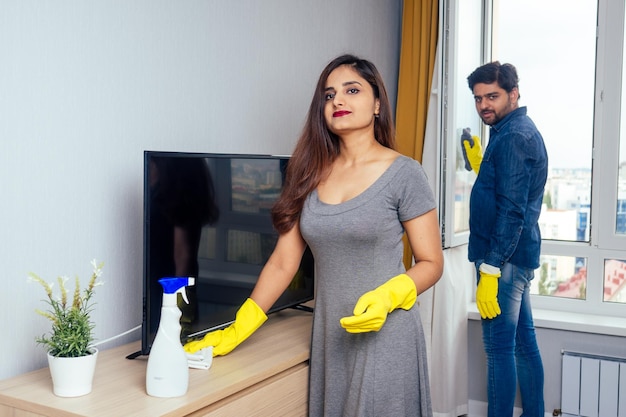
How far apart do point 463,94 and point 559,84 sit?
608mm

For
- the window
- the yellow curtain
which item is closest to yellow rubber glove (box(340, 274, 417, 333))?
the window

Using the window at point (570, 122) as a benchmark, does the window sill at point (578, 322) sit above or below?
below

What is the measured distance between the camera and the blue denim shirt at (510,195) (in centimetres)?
260

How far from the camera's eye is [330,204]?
184cm

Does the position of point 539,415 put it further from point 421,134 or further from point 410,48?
point 410,48

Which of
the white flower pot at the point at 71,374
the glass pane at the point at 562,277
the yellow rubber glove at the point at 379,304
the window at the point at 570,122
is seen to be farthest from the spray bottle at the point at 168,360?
the glass pane at the point at 562,277

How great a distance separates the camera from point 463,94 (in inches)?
119

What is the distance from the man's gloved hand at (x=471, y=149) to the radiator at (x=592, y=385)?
0.93m

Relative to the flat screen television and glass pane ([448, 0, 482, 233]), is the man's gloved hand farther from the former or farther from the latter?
the flat screen television

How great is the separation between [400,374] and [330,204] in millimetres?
484

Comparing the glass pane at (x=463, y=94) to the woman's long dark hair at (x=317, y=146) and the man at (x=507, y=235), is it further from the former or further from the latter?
the woman's long dark hair at (x=317, y=146)

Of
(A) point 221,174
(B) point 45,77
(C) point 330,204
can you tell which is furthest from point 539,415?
(B) point 45,77

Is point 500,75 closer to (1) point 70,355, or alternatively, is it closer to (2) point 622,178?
(2) point 622,178

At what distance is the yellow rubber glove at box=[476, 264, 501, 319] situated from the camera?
105 inches
